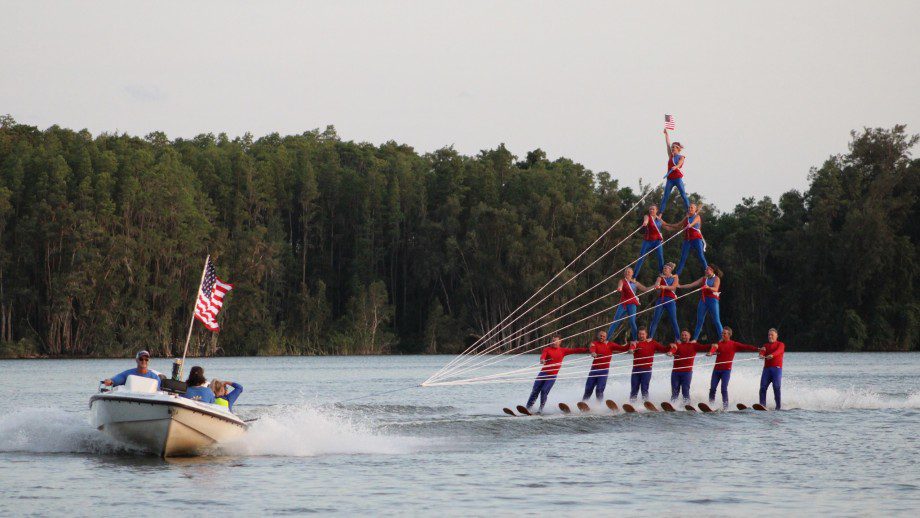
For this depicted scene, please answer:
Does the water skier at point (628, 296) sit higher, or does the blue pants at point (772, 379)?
the water skier at point (628, 296)

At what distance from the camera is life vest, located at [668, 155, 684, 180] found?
28297mm

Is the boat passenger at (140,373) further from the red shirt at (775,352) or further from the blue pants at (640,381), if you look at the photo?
the red shirt at (775,352)

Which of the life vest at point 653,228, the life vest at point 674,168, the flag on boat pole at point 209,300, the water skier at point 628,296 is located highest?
the life vest at point 674,168

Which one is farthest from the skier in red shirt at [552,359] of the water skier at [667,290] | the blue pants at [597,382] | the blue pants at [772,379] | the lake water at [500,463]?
the blue pants at [772,379]

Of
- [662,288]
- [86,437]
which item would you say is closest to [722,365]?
[662,288]

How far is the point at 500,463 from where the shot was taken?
20.9 meters

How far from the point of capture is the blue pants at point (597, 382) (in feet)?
93.4

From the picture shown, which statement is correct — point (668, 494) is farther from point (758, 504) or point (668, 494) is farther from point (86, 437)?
point (86, 437)

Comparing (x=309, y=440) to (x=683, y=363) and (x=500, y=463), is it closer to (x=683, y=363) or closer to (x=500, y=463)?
(x=500, y=463)

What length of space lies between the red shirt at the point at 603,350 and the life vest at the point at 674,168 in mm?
3978

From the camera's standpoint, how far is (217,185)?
92.4m

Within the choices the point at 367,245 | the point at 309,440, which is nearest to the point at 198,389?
the point at 309,440

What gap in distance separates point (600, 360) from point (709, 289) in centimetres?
319

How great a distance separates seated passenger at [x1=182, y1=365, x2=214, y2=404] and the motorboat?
22 cm
